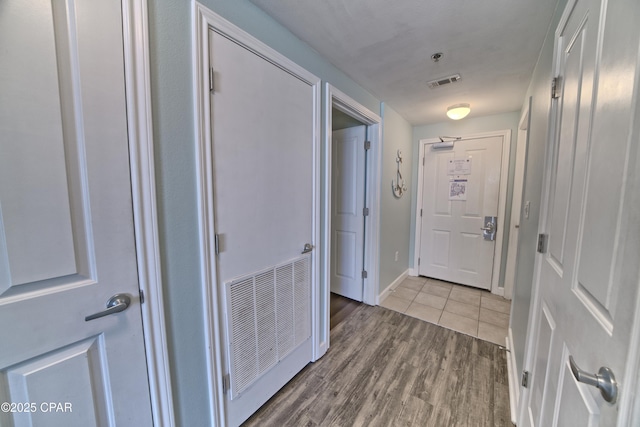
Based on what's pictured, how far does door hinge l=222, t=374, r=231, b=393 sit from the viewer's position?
1198 millimetres

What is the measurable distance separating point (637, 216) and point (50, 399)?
1590 mm

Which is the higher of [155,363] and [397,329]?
[155,363]

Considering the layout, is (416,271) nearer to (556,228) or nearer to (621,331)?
(556,228)

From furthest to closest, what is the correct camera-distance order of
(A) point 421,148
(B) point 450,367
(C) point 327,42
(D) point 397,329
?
(A) point 421,148
(D) point 397,329
(B) point 450,367
(C) point 327,42

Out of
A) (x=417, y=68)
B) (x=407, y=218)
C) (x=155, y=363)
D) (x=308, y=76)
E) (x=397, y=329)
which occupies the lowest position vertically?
(x=397, y=329)

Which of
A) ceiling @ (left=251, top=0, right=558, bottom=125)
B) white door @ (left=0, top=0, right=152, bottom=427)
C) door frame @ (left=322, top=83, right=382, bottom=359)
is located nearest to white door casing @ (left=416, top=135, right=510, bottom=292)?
ceiling @ (left=251, top=0, right=558, bottom=125)

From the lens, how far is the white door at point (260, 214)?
115 cm

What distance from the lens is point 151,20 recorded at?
873mm

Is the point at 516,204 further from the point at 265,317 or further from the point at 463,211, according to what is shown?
the point at 265,317

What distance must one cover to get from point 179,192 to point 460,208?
3.34 m

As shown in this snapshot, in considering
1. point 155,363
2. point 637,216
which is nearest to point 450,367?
point 637,216

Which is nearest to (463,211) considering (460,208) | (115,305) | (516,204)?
(460,208)

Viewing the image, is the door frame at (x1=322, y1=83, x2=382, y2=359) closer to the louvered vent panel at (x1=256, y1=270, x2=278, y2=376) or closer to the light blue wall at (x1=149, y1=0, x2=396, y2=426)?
the louvered vent panel at (x1=256, y1=270, x2=278, y2=376)

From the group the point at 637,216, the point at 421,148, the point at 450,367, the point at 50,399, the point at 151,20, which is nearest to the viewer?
the point at 637,216
